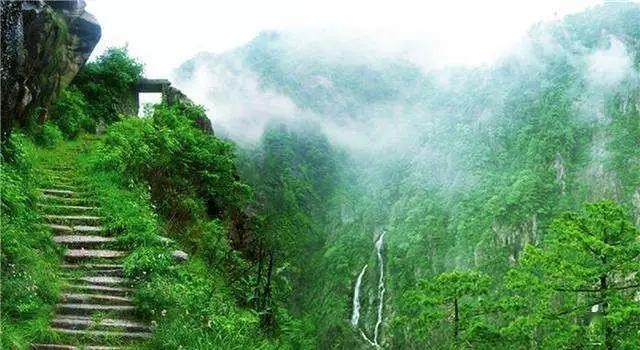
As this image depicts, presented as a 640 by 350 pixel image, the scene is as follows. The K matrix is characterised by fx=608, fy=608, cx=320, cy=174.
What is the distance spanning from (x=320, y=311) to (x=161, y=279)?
7208 cm

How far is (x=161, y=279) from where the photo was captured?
319 inches

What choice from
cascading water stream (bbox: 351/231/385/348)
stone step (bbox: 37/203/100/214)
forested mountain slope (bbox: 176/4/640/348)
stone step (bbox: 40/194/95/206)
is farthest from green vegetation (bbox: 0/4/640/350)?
cascading water stream (bbox: 351/231/385/348)

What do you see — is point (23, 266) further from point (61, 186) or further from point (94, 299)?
point (61, 186)

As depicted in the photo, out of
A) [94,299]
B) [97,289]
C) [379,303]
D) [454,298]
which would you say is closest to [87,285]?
[97,289]

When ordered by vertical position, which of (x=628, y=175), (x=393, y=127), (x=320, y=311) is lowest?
(x=320, y=311)

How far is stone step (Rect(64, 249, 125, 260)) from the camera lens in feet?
28.5

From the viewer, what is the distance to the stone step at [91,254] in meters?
8.68

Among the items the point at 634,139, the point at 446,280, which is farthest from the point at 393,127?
the point at 446,280

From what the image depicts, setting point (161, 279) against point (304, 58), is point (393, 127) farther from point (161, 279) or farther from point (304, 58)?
point (161, 279)

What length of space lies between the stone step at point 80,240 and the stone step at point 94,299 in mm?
1433

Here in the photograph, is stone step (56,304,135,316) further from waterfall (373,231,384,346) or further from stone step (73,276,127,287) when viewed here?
waterfall (373,231,384,346)

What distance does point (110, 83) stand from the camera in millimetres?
25828

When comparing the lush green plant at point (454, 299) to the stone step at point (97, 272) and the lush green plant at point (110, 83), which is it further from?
the lush green plant at point (110, 83)

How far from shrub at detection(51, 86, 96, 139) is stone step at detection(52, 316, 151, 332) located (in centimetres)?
1144
